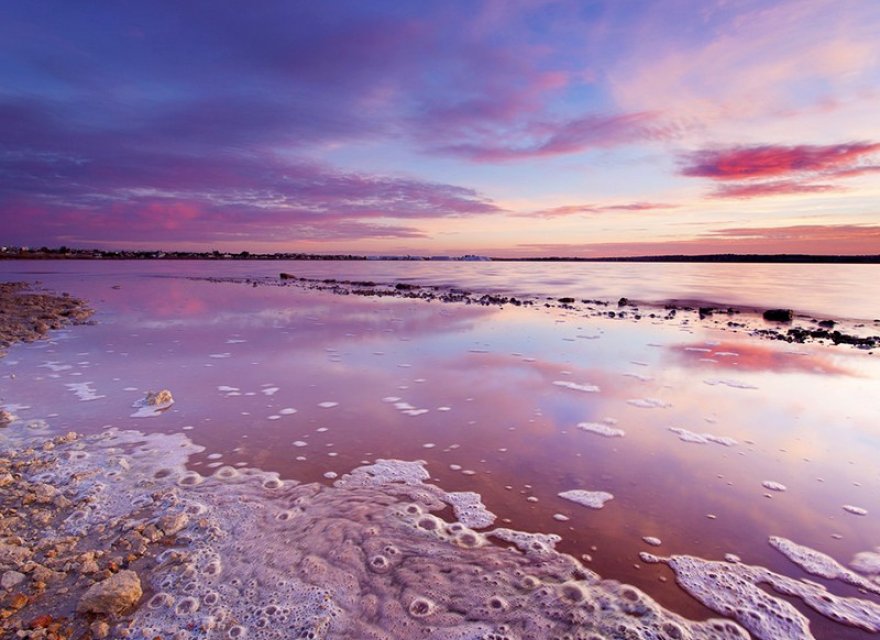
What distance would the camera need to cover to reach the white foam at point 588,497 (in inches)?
175

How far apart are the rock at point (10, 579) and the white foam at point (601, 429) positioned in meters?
5.78

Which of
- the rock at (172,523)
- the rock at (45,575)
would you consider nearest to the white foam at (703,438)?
the rock at (172,523)

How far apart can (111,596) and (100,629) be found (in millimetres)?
218

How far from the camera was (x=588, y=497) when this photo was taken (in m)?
4.57

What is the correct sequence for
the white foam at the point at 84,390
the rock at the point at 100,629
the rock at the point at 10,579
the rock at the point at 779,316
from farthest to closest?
the rock at the point at 779,316 → the white foam at the point at 84,390 → the rock at the point at 10,579 → the rock at the point at 100,629

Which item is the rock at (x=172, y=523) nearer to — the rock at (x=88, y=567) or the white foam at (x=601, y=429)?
the rock at (x=88, y=567)

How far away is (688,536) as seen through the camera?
156 inches

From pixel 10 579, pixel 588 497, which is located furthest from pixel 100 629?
pixel 588 497

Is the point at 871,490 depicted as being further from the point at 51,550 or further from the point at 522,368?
the point at 51,550

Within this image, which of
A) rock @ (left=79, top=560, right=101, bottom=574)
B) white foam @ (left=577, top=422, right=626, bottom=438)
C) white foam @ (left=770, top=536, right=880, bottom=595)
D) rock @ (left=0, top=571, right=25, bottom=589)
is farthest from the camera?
white foam @ (left=577, top=422, right=626, bottom=438)

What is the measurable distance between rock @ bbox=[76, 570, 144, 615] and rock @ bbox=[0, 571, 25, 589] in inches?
19.9

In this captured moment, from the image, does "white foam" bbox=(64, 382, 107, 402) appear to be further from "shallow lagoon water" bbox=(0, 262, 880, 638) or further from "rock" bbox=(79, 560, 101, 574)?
"rock" bbox=(79, 560, 101, 574)

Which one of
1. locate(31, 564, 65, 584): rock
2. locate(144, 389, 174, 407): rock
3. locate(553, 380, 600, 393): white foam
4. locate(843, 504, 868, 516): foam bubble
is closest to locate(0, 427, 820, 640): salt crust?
locate(31, 564, 65, 584): rock

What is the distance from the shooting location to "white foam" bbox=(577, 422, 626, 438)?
620 centimetres
